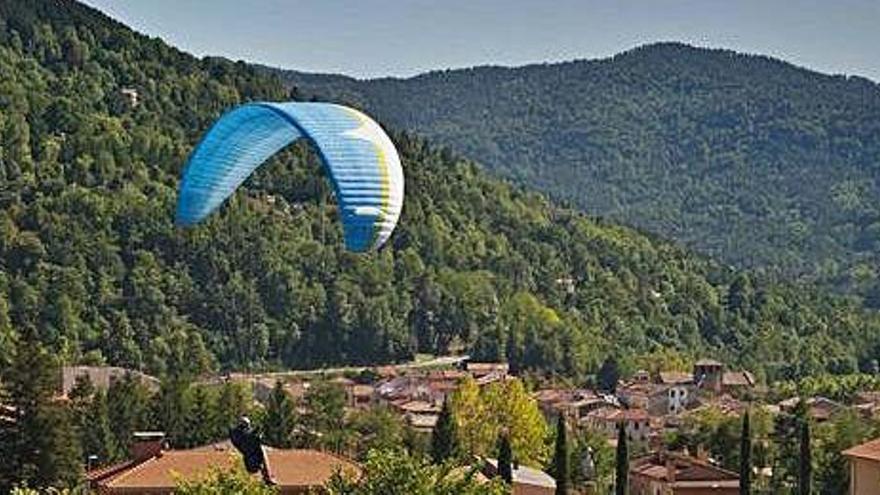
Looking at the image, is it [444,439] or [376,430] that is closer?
[444,439]

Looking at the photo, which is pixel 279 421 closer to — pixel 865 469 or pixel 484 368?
pixel 865 469

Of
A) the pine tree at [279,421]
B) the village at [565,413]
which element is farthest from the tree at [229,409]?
the village at [565,413]

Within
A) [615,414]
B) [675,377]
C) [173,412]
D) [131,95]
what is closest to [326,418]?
[173,412]

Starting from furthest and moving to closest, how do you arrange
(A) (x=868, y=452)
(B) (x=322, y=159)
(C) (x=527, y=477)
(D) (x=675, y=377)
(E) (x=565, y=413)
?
(D) (x=675, y=377)
(E) (x=565, y=413)
(C) (x=527, y=477)
(A) (x=868, y=452)
(B) (x=322, y=159)

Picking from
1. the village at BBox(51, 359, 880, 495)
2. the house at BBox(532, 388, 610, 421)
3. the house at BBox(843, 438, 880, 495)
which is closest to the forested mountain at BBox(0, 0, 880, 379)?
the village at BBox(51, 359, 880, 495)

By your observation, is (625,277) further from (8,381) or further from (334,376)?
(8,381)

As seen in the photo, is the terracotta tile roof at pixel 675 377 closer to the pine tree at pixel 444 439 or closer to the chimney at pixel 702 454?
the chimney at pixel 702 454

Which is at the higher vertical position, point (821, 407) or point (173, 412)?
point (173, 412)
